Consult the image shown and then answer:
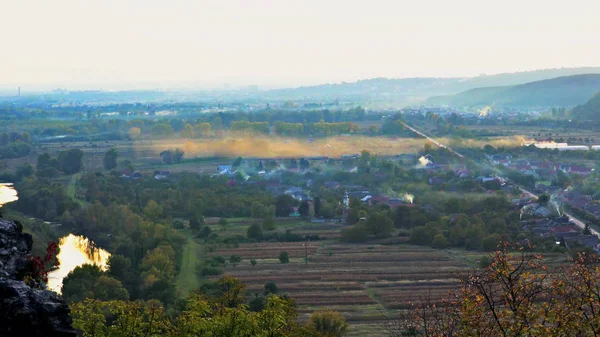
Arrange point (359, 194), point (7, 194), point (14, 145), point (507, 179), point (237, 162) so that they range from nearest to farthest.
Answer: point (7, 194) → point (359, 194) → point (507, 179) → point (237, 162) → point (14, 145)

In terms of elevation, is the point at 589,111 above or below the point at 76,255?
above

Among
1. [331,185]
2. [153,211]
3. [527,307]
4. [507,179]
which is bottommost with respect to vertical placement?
[331,185]

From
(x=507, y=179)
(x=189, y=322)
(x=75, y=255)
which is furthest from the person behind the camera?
(x=507, y=179)

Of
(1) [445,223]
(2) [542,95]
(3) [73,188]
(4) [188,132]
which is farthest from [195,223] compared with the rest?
(2) [542,95]

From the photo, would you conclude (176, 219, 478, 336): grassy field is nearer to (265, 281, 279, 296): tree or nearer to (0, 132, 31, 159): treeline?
(265, 281, 279, 296): tree

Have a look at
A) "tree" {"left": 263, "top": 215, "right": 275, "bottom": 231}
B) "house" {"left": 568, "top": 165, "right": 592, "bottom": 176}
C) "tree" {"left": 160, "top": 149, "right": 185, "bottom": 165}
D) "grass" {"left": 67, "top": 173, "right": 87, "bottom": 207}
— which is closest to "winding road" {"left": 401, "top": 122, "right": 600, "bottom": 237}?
"house" {"left": 568, "top": 165, "right": 592, "bottom": 176}

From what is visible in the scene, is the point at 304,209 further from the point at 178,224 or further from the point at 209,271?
the point at 209,271

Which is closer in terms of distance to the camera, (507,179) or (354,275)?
(354,275)
